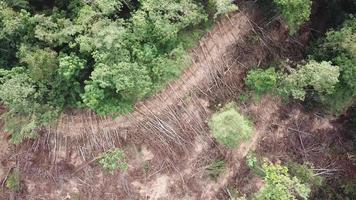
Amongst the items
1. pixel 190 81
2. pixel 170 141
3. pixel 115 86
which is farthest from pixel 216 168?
pixel 115 86

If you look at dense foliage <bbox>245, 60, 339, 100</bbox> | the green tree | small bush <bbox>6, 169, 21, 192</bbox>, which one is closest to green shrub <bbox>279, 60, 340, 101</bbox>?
dense foliage <bbox>245, 60, 339, 100</bbox>

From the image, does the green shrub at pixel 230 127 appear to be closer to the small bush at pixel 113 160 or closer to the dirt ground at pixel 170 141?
the dirt ground at pixel 170 141

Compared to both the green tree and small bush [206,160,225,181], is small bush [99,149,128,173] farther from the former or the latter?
small bush [206,160,225,181]

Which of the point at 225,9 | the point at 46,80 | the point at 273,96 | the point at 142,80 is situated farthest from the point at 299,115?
the point at 46,80

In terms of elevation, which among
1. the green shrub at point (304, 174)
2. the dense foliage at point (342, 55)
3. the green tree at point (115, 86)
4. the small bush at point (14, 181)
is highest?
the green tree at point (115, 86)

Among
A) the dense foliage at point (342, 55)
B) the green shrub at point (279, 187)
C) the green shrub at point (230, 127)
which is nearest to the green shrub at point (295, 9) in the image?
the dense foliage at point (342, 55)

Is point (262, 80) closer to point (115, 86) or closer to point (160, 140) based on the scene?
point (160, 140)
